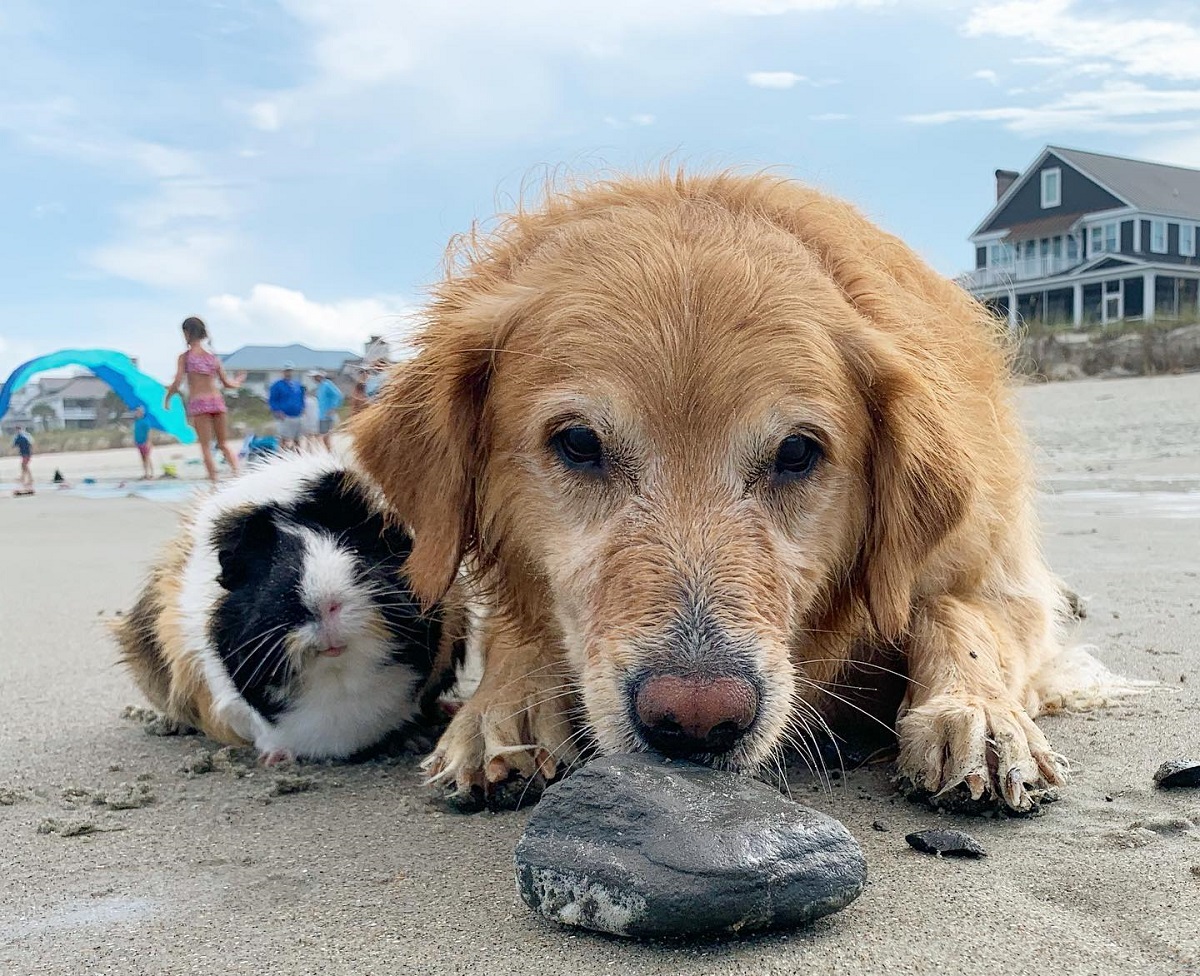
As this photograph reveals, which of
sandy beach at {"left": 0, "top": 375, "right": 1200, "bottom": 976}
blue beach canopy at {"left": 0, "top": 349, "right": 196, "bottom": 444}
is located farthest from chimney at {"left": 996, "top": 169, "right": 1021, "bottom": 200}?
sandy beach at {"left": 0, "top": 375, "right": 1200, "bottom": 976}

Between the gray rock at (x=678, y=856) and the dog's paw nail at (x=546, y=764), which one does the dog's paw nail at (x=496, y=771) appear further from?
the gray rock at (x=678, y=856)

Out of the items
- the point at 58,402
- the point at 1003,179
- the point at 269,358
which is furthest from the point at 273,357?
the point at 1003,179

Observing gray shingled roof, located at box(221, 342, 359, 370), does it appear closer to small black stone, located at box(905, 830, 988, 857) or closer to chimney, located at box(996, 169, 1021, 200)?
chimney, located at box(996, 169, 1021, 200)

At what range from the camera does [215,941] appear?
2289 millimetres

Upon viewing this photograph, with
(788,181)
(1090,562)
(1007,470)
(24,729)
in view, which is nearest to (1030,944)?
(1007,470)

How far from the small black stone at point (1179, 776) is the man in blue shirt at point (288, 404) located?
46.2ft

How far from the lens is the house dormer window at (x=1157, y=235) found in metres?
48.8

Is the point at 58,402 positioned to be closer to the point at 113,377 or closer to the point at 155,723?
the point at 113,377

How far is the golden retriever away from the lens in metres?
2.66

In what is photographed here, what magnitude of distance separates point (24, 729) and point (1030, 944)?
364 centimetres

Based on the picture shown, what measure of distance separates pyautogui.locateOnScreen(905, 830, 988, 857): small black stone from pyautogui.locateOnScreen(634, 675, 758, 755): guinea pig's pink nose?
55 centimetres

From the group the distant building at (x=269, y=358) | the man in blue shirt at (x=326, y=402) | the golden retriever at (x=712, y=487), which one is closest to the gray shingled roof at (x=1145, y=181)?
the man in blue shirt at (x=326, y=402)

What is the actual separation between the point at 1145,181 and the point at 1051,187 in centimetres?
422

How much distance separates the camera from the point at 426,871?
2.67 m
